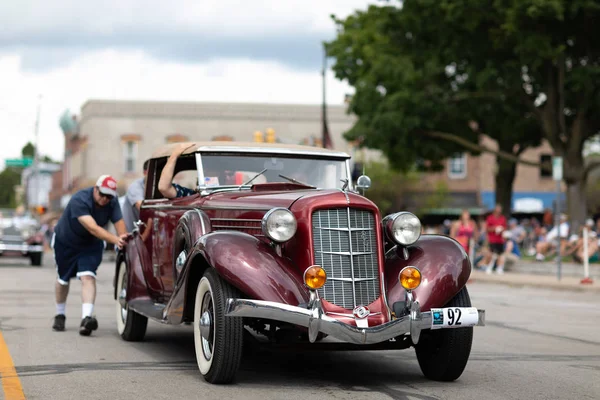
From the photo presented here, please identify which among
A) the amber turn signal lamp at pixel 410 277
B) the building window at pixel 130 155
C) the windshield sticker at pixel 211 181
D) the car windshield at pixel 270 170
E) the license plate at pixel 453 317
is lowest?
the license plate at pixel 453 317

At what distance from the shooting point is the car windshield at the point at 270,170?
28.9 ft

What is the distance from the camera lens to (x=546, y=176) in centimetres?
6259

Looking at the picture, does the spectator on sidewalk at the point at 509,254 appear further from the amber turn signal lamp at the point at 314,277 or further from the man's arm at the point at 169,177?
the amber turn signal lamp at the point at 314,277

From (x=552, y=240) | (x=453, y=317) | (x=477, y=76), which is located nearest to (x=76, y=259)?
(x=453, y=317)

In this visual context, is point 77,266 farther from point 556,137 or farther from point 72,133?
point 72,133

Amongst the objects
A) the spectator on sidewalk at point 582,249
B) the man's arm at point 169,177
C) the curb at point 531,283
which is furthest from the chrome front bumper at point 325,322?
the spectator on sidewalk at point 582,249

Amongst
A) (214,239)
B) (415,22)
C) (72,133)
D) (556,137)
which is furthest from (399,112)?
(72,133)

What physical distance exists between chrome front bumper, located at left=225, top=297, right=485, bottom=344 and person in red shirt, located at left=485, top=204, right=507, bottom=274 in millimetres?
19367

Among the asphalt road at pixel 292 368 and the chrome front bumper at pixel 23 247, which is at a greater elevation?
the asphalt road at pixel 292 368

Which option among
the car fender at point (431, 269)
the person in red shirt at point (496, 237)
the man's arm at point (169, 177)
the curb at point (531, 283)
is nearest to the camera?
the car fender at point (431, 269)

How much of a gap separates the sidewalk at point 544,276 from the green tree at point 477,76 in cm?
429

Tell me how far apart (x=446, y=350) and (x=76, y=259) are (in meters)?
4.73

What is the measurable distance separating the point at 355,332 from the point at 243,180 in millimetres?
2584

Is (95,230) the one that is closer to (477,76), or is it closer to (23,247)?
(23,247)
